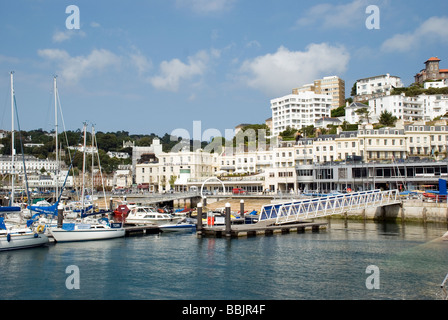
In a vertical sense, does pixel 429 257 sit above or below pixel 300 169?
below

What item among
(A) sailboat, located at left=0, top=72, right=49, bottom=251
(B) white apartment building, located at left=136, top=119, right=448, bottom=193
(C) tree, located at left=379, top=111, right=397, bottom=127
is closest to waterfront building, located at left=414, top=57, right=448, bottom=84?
(C) tree, located at left=379, top=111, right=397, bottom=127

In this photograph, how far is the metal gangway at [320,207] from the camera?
51.7m

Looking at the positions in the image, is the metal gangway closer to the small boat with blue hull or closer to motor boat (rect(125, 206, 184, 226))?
motor boat (rect(125, 206, 184, 226))

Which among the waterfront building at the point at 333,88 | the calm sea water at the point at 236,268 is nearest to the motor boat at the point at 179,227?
the calm sea water at the point at 236,268

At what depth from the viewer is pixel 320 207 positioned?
5784 cm

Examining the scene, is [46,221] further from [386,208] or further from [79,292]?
[386,208]

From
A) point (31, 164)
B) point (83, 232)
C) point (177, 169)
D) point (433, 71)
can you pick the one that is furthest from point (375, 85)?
point (83, 232)

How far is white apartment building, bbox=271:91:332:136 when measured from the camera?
156 meters

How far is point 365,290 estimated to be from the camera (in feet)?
84.2

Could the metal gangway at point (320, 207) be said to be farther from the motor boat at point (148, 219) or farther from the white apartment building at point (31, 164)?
the white apartment building at point (31, 164)

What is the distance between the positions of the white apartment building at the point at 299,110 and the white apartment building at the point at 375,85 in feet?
48.9
